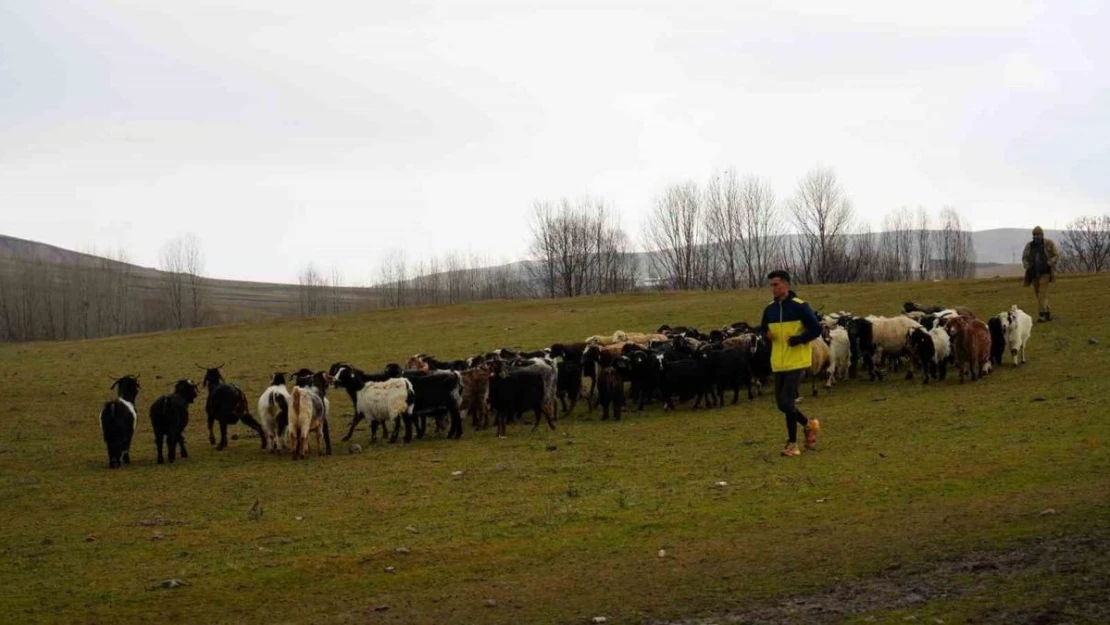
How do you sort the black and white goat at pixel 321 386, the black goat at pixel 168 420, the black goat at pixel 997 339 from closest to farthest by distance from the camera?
the black goat at pixel 168 420, the black and white goat at pixel 321 386, the black goat at pixel 997 339

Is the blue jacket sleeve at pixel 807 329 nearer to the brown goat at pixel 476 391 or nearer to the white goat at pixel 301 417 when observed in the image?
the brown goat at pixel 476 391

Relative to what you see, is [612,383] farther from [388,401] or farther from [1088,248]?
[1088,248]

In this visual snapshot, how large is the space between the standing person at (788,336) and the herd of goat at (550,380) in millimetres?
7173

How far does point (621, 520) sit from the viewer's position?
12336 millimetres

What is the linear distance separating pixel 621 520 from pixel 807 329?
14.4ft

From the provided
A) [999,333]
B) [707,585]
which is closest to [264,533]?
[707,585]


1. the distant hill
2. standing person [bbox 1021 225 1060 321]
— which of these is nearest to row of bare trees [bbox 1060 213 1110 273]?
the distant hill

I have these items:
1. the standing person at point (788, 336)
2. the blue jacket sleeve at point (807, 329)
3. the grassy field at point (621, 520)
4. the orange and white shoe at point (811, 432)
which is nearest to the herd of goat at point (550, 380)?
the grassy field at point (621, 520)

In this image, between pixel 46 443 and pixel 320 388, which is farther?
pixel 46 443

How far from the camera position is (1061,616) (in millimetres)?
7598

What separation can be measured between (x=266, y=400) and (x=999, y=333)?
1618 centimetres

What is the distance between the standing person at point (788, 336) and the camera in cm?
1496

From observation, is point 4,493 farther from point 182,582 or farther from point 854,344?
point 854,344

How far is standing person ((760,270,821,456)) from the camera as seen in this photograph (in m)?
15.0
